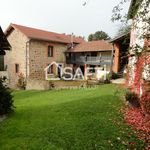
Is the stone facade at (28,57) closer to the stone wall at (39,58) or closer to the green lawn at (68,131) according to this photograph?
the stone wall at (39,58)

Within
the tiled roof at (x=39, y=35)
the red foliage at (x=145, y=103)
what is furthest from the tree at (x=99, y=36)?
the red foliage at (x=145, y=103)

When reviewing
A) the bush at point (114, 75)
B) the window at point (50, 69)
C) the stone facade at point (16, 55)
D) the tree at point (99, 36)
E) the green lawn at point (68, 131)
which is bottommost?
the green lawn at point (68, 131)

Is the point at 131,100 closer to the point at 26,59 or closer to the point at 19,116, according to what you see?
the point at 19,116

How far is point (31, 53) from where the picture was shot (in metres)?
30.0

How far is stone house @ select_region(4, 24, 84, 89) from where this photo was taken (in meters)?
30.0

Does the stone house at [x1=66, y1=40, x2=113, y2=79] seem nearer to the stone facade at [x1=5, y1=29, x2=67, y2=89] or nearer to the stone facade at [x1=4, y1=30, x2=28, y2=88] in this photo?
the stone facade at [x1=5, y1=29, x2=67, y2=89]

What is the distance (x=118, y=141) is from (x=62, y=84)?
1975cm

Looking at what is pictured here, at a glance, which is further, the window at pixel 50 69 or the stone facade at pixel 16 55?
the window at pixel 50 69

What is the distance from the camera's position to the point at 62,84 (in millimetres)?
26375

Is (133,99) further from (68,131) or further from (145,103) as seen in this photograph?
(68,131)

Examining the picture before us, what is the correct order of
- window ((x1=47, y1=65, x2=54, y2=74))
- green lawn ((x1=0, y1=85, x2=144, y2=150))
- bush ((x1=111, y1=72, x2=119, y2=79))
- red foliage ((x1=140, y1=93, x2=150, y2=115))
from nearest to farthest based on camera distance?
green lawn ((x1=0, y1=85, x2=144, y2=150)) < red foliage ((x1=140, y1=93, x2=150, y2=115)) < bush ((x1=111, y1=72, x2=119, y2=79)) < window ((x1=47, y1=65, x2=54, y2=74))

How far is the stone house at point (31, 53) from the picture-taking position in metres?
30.0

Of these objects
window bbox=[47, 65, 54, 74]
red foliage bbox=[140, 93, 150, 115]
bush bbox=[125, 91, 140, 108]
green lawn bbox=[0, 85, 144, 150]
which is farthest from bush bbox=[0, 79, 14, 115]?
window bbox=[47, 65, 54, 74]

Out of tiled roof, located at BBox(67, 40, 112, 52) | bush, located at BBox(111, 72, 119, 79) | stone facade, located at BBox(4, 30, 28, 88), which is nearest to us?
bush, located at BBox(111, 72, 119, 79)
